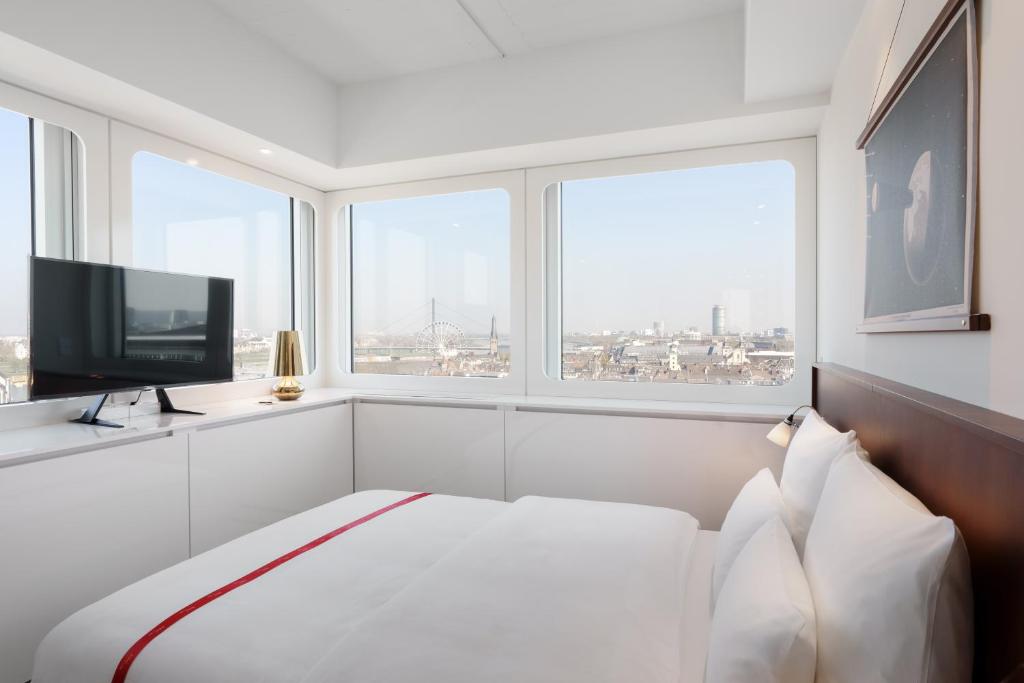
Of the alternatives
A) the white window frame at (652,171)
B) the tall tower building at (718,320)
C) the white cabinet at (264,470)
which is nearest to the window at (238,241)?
the white cabinet at (264,470)

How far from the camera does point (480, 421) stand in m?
3.25

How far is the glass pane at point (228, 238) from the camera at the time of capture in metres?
2.88

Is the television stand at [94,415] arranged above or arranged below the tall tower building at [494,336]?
below

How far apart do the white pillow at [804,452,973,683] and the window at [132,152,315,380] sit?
3093 millimetres

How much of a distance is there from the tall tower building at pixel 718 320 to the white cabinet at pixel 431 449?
1275 mm

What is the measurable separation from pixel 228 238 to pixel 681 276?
263cm

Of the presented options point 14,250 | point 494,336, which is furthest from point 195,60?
point 494,336

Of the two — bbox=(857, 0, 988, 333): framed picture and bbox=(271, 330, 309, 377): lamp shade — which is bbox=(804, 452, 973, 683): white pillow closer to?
bbox=(857, 0, 988, 333): framed picture

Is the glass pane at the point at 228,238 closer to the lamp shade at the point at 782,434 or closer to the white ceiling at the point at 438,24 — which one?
the white ceiling at the point at 438,24

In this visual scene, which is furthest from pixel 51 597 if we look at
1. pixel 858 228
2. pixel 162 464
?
pixel 858 228

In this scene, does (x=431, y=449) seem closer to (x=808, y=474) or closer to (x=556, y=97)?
(x=556, y=97)

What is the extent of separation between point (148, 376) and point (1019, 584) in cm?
289

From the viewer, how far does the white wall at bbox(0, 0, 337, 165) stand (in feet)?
6.81

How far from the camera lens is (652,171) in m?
3.29
